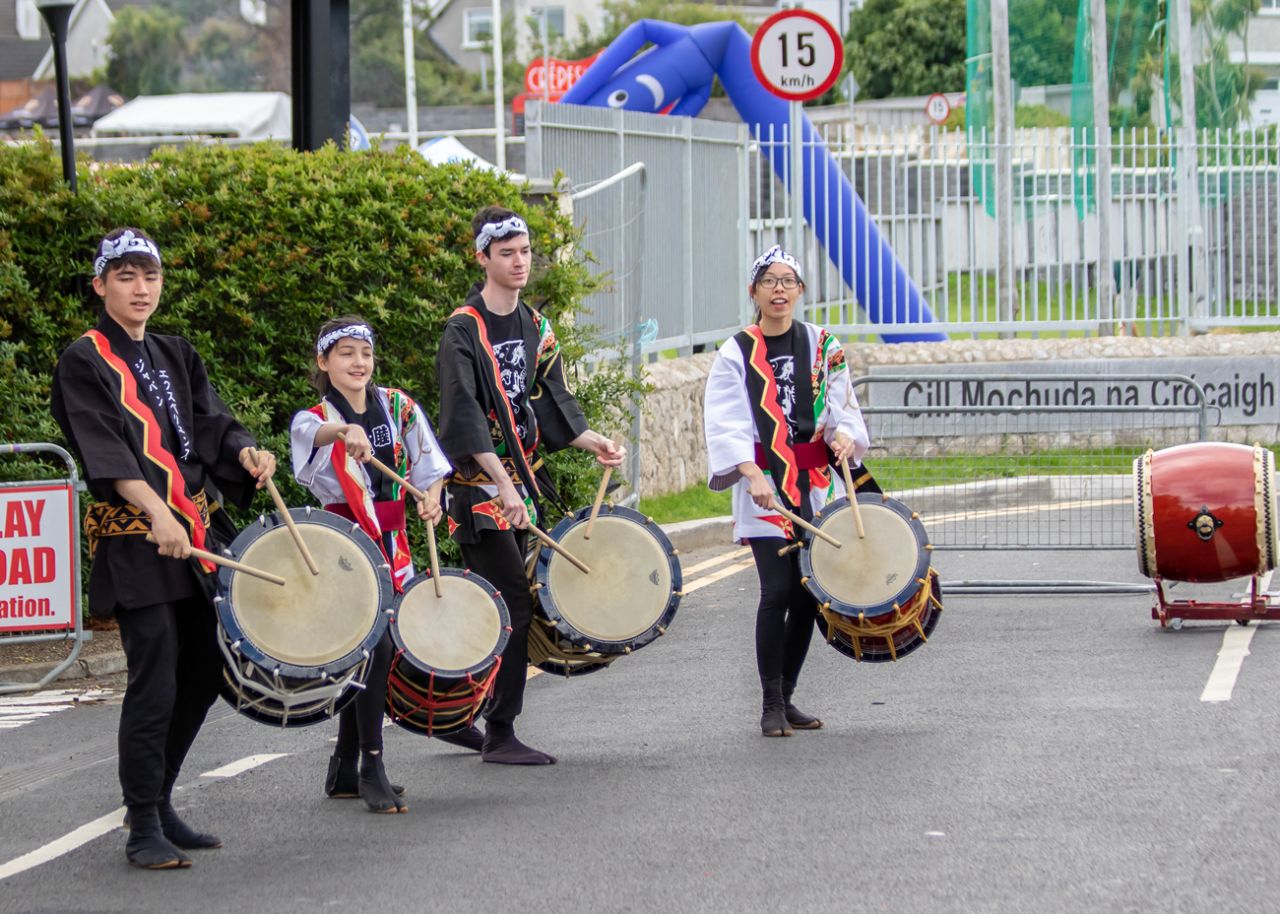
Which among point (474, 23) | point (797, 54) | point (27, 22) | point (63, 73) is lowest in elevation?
point (63, 73)

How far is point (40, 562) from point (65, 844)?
3129 millimetres

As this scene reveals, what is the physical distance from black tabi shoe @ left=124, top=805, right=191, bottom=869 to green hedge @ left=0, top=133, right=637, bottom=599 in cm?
400

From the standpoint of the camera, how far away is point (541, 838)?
6062mm

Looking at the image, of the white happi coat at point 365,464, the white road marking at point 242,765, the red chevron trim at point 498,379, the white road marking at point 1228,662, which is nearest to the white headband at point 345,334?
the white happi coat at point 365,464

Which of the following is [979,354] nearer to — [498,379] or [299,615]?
[498,379]

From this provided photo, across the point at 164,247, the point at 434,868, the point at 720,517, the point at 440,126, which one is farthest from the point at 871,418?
the point at 440,126

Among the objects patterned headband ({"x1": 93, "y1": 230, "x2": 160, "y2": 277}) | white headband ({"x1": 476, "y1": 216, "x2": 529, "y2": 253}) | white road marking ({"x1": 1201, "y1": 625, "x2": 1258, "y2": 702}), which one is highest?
white headband ({"x1": 476, "y1": 216, "x2": 529, "y2": 253})

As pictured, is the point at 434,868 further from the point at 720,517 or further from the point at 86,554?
the point at 720,517

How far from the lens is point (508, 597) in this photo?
278 inches

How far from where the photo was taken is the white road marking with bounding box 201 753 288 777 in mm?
7133

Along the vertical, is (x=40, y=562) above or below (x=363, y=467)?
below

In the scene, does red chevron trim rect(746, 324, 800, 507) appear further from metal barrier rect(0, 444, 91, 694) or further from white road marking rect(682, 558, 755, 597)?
white road marking rect(682, 558, 755, 597)

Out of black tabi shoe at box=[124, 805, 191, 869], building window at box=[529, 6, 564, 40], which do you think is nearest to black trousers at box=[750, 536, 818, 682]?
black tabi shoe at box=[124, 805, 191, 869]

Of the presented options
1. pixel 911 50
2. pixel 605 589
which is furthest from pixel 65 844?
pixel 911 50
